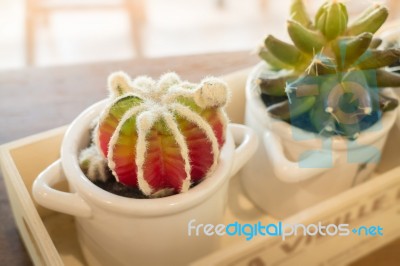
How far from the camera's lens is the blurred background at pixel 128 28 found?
44.6 inches

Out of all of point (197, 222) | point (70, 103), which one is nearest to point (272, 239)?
point (197, 222)

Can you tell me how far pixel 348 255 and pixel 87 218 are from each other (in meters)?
0.20

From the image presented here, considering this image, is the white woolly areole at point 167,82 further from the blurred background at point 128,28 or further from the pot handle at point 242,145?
the blurred background at point 128,28

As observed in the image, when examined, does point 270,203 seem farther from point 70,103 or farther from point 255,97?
point 70,103

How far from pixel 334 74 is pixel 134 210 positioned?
0.17 metres

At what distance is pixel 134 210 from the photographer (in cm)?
28

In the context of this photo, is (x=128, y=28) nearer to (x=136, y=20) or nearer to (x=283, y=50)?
(x=136, y=20)

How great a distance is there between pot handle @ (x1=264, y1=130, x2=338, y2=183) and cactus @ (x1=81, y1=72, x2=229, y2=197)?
2.2 inches

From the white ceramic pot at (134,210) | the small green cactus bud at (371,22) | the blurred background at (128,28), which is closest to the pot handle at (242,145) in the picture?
the white ceramic pot at (134,210)

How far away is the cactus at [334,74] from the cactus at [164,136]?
0.07 m

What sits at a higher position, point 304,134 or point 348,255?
point 304,134

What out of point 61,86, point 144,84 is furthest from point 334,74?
point 61,86

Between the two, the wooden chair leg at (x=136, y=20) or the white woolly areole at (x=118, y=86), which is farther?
the wooden chair leg at (x=136, y=20)

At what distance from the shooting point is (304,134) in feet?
1.12
